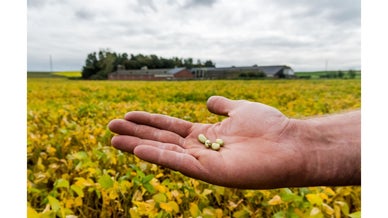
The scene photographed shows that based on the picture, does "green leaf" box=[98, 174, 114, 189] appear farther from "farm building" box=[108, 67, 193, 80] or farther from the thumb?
"farm building" box=[108, 67, 193, 80]

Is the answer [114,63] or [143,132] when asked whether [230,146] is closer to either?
[143,132]

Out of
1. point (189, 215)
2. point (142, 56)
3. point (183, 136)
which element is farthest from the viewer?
point (142, 56)

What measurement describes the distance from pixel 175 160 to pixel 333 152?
1.49 ft

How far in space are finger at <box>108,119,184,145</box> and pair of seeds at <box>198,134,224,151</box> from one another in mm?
79

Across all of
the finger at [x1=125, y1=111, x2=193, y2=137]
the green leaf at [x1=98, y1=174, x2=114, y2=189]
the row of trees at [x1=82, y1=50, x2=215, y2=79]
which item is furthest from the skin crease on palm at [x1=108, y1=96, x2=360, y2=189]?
the row of trees at [x1=82, y1=50, x2=215, y2=79]

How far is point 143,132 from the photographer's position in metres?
1.22

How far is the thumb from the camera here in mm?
1243

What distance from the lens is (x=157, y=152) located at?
1.01 m

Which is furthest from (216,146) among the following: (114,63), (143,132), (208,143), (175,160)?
(114,63)

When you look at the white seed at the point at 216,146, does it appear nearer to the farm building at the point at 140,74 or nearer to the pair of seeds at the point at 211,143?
the pair of seeds at the point at 211,143
